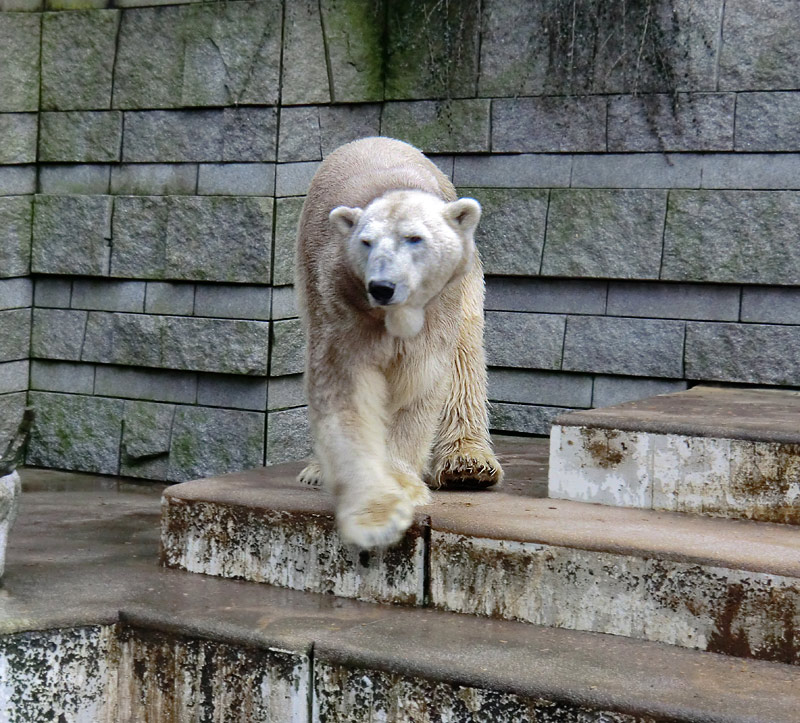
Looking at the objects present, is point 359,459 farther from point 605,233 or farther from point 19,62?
point 19,62

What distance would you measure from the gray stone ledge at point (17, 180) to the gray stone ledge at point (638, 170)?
286 centimetres

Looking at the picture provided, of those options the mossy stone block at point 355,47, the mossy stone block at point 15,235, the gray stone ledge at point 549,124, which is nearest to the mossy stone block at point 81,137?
the mossy stone block at point 15,235

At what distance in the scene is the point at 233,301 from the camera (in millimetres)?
5961

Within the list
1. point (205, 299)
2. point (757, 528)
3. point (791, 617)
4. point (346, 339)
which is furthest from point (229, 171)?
point (791, 617)

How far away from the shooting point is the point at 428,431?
13.2 ft

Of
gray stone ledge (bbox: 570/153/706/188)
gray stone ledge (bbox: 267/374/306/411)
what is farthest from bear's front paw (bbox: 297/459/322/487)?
gray stone ledge (bbox: 570/153/706/188)

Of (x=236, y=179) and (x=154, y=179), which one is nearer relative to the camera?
(x=236, y=179)

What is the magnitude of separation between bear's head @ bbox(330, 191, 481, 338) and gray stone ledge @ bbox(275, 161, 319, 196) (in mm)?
2068

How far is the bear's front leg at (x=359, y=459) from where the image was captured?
3451 mm

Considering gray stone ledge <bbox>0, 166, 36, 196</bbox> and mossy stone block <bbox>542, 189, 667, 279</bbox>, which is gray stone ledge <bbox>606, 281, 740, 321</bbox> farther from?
gray stone ledge <bbox>0, 166, 36, 196</bbox>

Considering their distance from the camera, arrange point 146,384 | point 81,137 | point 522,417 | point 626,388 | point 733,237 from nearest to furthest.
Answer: point 733,237
point 626,388
point 522,417
point 146,384
point 81,137

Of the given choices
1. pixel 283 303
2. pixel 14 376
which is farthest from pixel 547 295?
pixel 14 376

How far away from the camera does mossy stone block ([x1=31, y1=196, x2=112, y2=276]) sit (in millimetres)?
6316

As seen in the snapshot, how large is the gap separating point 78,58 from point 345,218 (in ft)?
10.6
